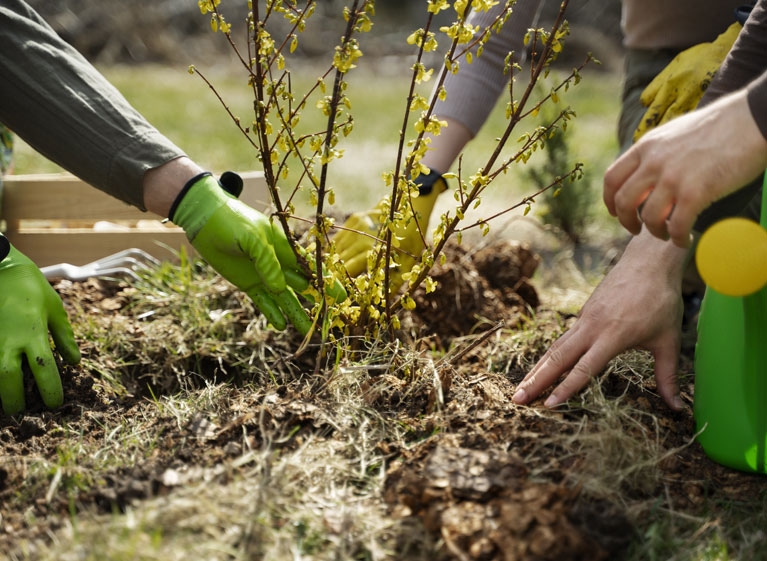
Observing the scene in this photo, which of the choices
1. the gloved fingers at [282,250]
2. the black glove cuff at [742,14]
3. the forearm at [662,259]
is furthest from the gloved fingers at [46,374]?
the black glove cuff at [742,14]

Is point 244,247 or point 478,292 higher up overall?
point 244,247

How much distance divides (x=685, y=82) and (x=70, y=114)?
1.70 m

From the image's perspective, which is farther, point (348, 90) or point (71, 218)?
point (348, 90)

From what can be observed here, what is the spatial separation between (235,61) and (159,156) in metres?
8.62

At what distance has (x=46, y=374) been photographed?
173 centimetres

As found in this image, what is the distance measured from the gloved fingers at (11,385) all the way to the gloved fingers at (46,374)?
3 centimetres

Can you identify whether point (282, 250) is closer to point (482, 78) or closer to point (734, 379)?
point (482, 78)

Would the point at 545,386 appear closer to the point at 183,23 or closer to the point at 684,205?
the point at 684,205

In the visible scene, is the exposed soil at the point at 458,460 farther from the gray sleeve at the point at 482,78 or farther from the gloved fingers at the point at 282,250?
the gray sleeve at the point at 482,78

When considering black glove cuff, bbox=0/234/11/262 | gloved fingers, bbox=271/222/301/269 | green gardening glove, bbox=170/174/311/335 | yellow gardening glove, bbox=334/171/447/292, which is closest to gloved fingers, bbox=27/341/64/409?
black glove cuff, bbox=0/234/11/262

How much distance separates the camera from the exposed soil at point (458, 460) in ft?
3.95

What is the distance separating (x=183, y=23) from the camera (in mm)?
10352

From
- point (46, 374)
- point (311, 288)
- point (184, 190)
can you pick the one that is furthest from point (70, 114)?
point (311, 288)

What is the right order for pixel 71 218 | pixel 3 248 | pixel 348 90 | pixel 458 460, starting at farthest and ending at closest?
pixel 348 90 → pixel 71 218 → pixel 3 248 → pixel 458 460
